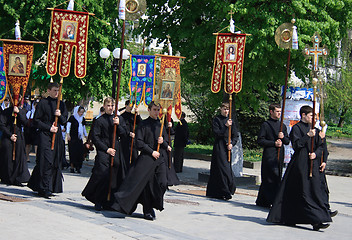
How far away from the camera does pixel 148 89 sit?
16.1 m

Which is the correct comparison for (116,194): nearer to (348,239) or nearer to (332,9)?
(348,239)

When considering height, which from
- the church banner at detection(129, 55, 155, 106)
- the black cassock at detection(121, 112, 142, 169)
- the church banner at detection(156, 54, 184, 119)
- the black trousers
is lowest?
the black trousers

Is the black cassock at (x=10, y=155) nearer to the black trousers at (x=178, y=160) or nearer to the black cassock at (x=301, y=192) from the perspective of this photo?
the black cassock at (x=301, y=192)

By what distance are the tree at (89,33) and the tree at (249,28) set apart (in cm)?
884

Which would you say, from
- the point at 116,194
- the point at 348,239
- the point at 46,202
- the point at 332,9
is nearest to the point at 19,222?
the point at 116,194

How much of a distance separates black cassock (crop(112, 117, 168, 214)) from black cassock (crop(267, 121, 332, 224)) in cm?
174

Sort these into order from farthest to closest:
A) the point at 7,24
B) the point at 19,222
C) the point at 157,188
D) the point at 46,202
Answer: the point at 7,24, the point at 46,202, the point at 157,188, the point at 19,222

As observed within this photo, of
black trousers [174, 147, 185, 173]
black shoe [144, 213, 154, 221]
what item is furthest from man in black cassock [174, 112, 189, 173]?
black shoe [144, 213, 154, 221]

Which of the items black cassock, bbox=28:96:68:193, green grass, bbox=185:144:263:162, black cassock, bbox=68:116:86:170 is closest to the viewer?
black cassock, bbox=28:96:68:193

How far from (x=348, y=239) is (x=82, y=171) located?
970 cm

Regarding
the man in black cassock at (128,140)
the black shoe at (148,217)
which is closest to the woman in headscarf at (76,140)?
the man in black cassock at (128,140)

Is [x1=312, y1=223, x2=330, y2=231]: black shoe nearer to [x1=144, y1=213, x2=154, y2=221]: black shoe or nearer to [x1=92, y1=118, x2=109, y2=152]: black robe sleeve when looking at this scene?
[x1=144, y1=213, x2=154, y2=221]: black shoe

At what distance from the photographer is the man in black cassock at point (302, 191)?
973 cm

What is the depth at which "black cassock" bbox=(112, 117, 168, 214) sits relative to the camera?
973cm
